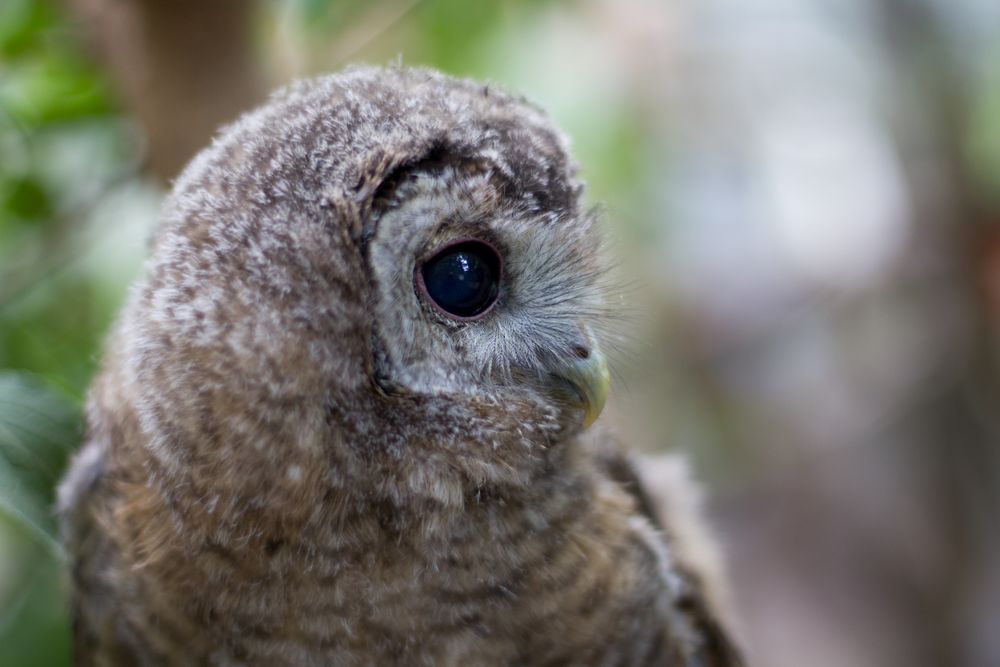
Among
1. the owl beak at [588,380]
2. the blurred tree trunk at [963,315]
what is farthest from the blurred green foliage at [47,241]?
the blurred tree trunk at [963,315]

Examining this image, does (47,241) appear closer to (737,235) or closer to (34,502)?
(34,502)

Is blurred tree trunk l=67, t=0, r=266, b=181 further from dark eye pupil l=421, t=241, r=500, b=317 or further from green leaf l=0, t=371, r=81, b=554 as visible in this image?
dark eye pupil l=421, t=241, r=500, b=317

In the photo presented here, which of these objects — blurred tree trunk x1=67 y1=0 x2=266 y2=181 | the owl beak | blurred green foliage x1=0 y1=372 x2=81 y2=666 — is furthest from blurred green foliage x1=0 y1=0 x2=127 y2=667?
the owl beak

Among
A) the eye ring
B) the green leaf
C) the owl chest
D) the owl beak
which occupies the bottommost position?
the owl chest

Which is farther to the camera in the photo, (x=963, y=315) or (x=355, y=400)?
(x=963, y=315)

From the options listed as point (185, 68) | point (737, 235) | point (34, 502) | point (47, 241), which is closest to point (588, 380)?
point (34, 502)

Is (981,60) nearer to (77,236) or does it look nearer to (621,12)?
(621,12)

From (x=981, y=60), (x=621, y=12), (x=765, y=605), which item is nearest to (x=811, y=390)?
(x=765, y=605)
